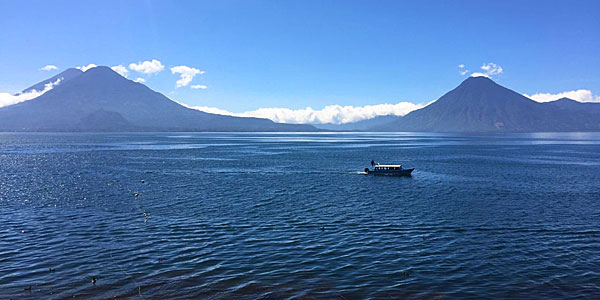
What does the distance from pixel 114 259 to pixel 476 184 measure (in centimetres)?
6709

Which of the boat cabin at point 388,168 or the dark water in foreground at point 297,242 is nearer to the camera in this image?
the dark water in foreground at point 297,242

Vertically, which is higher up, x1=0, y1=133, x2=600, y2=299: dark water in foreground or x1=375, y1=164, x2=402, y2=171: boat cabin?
x1=375, y1=164, x2=402, y2=171: boat cabin

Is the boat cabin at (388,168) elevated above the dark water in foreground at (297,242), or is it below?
above

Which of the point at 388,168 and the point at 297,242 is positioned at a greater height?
the point at 388,168

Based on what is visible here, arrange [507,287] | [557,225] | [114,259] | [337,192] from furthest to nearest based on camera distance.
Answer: [337,192] → [557,225] → [114,259] → [507,287]

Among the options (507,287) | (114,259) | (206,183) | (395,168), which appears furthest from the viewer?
(395,168)

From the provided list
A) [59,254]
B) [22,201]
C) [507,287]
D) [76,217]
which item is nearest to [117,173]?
[22,201]

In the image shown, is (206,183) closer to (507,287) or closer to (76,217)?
(76,217)

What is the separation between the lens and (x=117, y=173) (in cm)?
9012

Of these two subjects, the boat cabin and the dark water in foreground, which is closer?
the dark water in foreground

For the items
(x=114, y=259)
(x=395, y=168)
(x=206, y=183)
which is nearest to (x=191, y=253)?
(x=114, y=259)

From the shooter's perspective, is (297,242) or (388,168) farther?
(388,168)

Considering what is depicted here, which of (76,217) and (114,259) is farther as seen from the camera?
(76,217)

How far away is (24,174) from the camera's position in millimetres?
85250
